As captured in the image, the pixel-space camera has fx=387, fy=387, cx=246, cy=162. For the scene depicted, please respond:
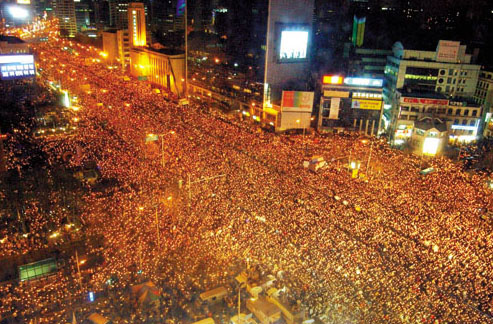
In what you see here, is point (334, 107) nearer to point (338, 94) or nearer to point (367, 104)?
point (338, 94)

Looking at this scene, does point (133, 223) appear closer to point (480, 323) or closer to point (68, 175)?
point (68, 175)

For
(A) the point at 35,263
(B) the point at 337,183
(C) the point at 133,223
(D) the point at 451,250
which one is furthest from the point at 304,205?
(A) the point at 35,263

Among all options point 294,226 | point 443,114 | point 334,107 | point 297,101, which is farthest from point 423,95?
point 294,226

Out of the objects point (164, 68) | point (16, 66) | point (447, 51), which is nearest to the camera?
point (16, 66)

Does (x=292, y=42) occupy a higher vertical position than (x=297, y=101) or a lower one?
higher

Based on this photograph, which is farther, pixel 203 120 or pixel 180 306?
pixel 203 120

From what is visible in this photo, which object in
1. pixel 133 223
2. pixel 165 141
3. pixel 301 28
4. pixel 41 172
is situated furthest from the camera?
pixel 301 28
